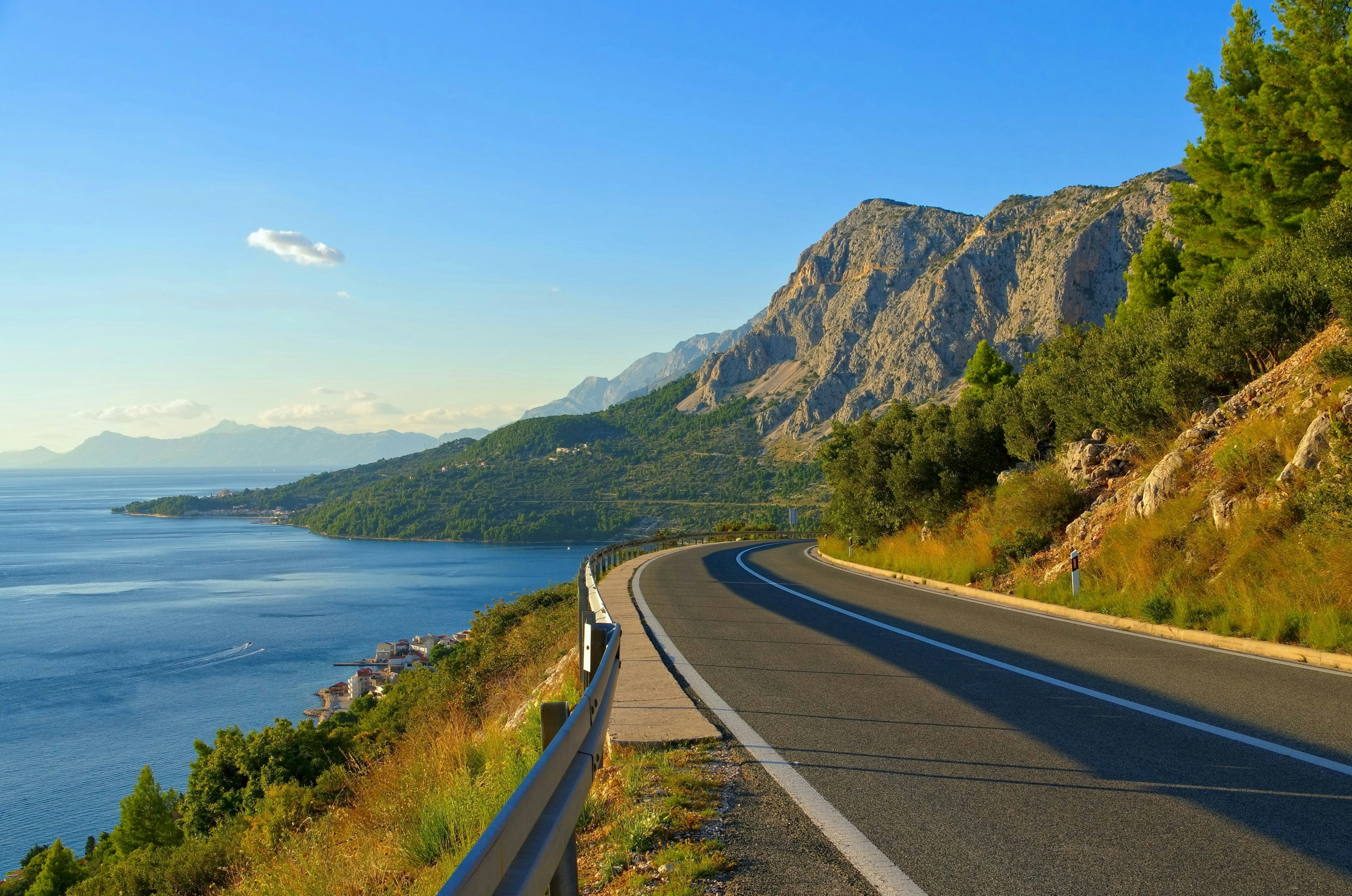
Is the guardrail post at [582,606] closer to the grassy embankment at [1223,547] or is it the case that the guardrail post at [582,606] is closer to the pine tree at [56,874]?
the grassy embankment at [1223,547]

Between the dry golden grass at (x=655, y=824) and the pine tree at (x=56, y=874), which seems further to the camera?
the pine tree at (x=56, y=874)

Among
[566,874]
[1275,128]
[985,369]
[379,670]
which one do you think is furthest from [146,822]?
[985,369]

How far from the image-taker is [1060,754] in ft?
16.3

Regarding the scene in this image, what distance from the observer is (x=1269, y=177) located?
2194cm

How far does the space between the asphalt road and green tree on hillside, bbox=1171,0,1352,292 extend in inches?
616

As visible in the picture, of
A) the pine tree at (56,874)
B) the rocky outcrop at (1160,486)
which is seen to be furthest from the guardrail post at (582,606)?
the pine tree at (56,874)

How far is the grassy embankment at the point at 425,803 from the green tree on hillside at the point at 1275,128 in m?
19.9

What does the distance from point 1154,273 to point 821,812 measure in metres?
38.3

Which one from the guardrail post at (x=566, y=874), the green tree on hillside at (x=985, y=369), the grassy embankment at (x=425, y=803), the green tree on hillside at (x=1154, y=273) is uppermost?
the green tree on hillside at (x=1154, y=273)

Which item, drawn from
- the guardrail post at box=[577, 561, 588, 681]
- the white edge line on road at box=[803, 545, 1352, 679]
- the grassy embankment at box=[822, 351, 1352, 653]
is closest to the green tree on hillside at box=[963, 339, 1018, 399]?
the white edge line on road at box=[803, 545, 1352, 679]

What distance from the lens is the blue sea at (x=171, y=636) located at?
1203 inches

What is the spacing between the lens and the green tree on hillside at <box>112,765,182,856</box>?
19.4 meters

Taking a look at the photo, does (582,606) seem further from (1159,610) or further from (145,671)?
(145,671)

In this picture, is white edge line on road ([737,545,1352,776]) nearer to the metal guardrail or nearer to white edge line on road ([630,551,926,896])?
white edge line on road ([630,551,926,896])
